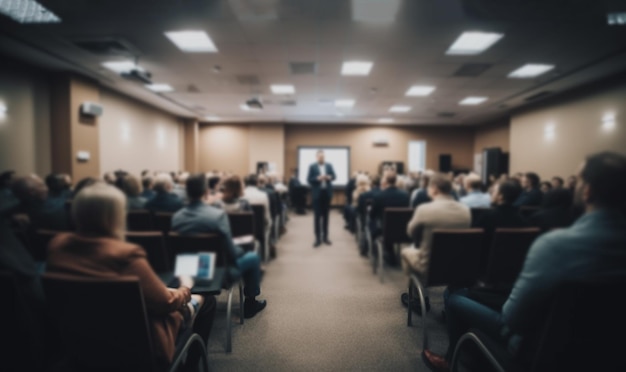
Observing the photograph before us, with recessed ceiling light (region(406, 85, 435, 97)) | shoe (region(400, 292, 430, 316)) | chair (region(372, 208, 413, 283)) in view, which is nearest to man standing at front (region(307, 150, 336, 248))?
chair (region(372, 208, 413, 283))

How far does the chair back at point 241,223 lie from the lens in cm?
297

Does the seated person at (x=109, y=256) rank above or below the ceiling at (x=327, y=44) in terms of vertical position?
below

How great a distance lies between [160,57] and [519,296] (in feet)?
19.2

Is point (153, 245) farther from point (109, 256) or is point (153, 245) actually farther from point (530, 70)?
point (530, 70)

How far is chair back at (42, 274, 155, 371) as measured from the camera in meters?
1.00

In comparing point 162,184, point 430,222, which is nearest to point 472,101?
point 430,222

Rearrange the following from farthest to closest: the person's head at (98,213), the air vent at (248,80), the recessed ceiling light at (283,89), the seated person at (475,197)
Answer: the recessed ceiling light at (283,89) → the air vent at (248,80) → the seated person at (475,197) → the person's head at (98,213)

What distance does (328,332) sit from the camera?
5.22 ft

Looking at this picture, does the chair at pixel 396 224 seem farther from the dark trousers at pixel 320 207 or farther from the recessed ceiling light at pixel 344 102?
the recessed ceiling light at pixel 344 102

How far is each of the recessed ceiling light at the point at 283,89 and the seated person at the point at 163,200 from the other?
4.31m

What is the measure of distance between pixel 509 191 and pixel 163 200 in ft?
10.2

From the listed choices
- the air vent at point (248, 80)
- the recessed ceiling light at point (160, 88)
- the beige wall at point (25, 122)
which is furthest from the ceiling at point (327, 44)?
the beige wall at point (25, 122)

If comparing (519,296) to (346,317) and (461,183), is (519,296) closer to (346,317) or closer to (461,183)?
(346,317)

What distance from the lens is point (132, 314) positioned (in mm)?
1051
